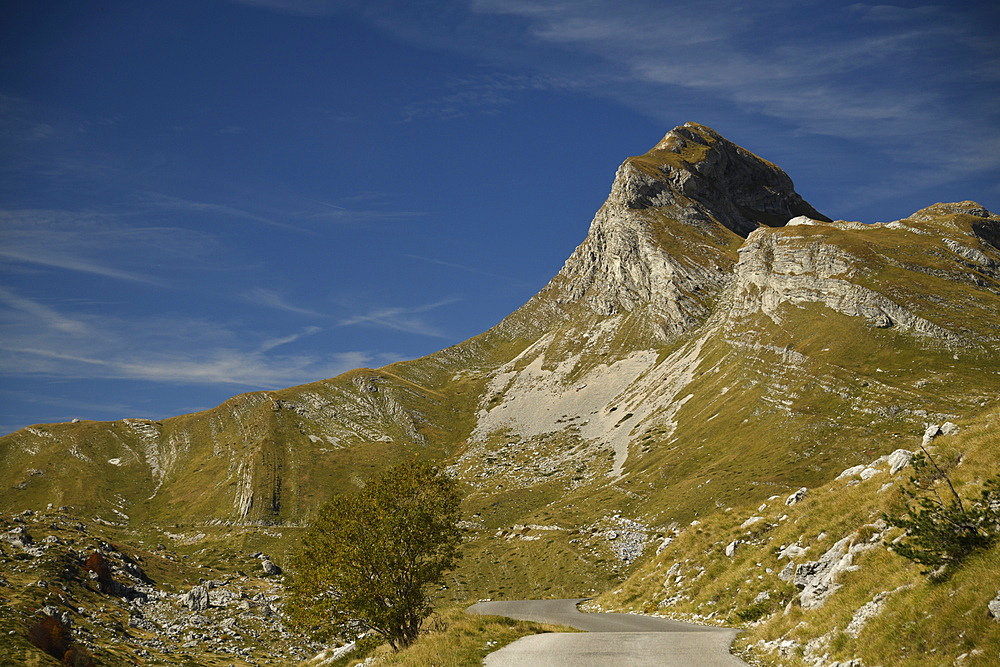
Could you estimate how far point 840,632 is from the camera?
17.1 meters

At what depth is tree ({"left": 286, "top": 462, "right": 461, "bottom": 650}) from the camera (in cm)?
2917

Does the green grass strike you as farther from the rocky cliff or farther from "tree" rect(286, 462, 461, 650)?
the rocky cliff

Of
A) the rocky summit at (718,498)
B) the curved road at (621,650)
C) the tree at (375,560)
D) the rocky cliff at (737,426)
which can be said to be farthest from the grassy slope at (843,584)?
the rocky cliff at (737,426)

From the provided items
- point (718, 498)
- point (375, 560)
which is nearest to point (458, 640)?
point (375, 560)

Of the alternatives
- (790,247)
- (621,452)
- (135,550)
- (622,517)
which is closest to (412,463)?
(135,550)

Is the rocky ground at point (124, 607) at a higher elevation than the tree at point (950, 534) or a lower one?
lower

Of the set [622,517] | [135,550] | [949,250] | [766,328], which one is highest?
[949,250]

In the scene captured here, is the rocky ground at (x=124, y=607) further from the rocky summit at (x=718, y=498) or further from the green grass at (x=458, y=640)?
the green grass at (x=458, y=640)

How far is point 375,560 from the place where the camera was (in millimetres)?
29422

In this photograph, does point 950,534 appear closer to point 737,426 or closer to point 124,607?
point 124,607

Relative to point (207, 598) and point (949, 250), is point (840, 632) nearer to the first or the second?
point (207, 598)

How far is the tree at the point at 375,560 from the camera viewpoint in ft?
95.7

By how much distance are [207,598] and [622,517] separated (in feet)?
229

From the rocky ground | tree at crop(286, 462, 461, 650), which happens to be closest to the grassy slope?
tree at crop(286, 462, 461, 650)
